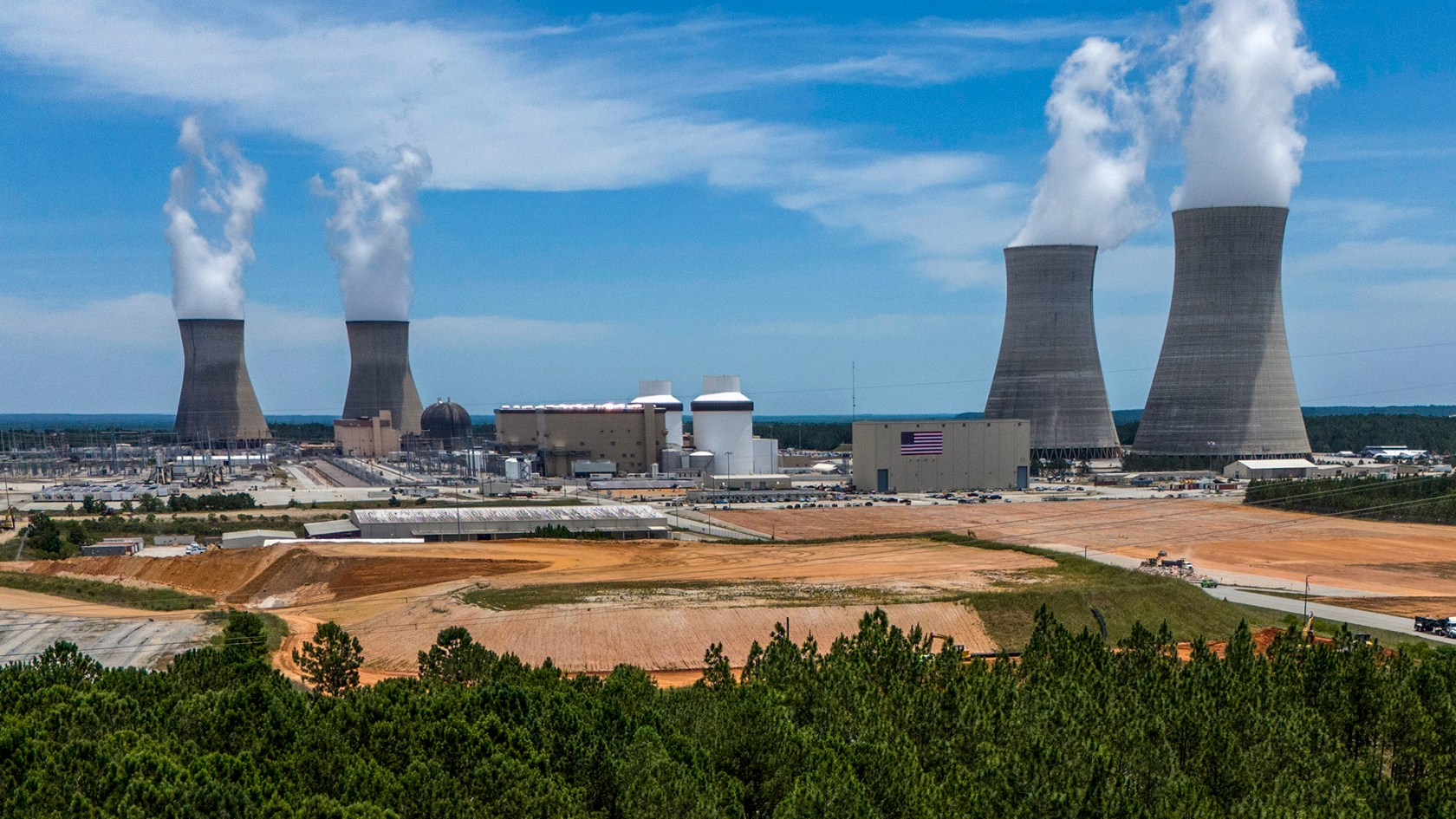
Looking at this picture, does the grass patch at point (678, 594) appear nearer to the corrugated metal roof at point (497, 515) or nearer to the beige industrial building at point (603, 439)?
the corrugated metal roof at point (497, 515)

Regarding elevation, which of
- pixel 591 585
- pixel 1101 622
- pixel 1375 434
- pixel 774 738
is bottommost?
pixel 1101 622

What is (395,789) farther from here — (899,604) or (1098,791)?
(899,604)

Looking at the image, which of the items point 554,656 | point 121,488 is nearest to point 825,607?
point 554,656

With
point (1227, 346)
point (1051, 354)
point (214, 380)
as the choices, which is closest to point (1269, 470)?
point (1227, 346)

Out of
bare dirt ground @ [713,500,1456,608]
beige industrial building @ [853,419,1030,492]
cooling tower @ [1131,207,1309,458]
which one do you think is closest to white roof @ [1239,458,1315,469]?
cooling tower @ [1131,207,1309,458]

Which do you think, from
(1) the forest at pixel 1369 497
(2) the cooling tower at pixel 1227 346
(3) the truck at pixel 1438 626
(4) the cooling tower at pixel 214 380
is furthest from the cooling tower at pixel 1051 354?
(4) the cooling tower at pixel 214 380

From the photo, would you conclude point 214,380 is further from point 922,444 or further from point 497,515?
point 922,444
